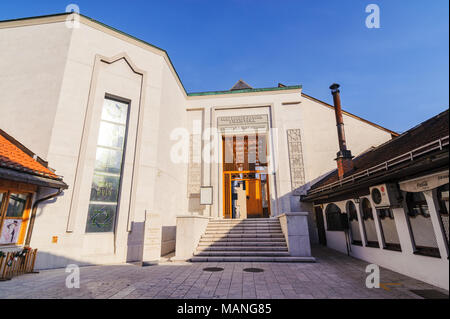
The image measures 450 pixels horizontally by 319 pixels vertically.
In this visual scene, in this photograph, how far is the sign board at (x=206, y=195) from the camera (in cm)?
1309

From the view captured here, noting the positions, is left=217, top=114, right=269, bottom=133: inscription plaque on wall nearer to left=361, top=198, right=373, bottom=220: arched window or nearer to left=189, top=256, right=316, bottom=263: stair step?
left=361, top=198, right=373, bottom=220: arched window

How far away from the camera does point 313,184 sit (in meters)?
13.9

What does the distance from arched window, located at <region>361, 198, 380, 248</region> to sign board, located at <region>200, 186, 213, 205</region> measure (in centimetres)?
798

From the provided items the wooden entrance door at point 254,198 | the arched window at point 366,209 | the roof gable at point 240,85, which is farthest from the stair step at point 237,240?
the roof gable at point 240,85

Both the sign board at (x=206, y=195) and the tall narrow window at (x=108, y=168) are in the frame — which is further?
the sign board at (x=206, y=195)

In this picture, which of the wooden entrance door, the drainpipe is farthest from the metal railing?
the drainpipe

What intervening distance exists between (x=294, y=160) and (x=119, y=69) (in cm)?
1175

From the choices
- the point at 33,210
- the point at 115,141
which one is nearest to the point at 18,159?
the point at 33,210

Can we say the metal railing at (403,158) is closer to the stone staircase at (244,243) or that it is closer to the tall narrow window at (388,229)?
the tall narrow window at (388,229)

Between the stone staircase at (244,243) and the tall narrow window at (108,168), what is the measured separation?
4.30 meters

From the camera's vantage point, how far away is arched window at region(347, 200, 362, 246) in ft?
31.3

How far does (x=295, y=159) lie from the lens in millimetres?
14344

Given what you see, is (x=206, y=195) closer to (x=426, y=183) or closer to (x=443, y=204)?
(x=426, y=183)
